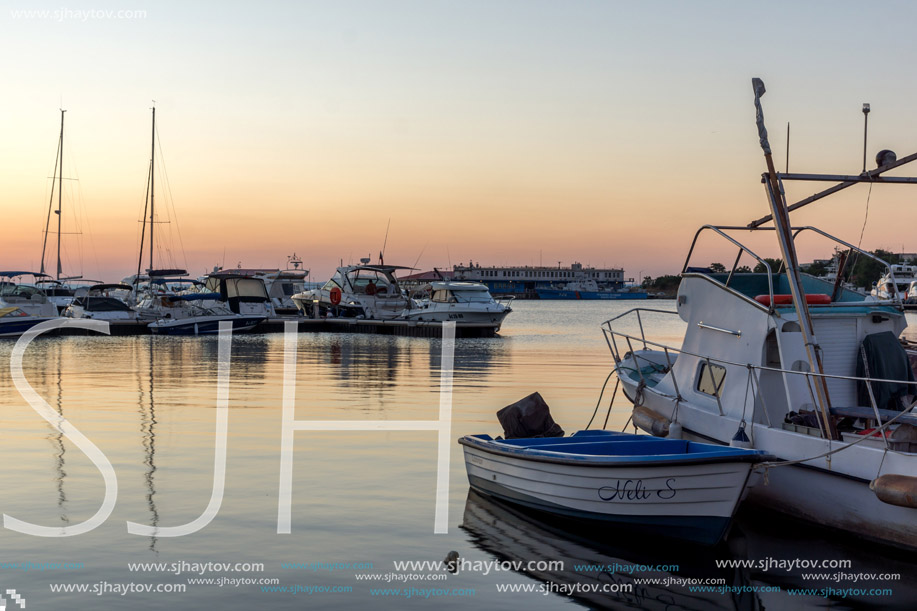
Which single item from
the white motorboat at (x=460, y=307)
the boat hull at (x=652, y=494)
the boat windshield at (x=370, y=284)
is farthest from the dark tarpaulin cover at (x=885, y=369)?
the boat windshield at (x=370, y=284)

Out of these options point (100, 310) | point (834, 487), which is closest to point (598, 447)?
point (834, 487)

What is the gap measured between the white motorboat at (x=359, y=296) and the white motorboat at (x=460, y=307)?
348cm

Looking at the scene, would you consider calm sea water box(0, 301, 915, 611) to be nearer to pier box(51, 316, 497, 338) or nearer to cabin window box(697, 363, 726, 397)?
cabin window box(697, 363, 726, 397)

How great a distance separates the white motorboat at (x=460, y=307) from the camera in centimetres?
5884

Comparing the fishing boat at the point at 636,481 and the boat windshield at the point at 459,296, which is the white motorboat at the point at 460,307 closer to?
the boat windshield at the point at 459,296

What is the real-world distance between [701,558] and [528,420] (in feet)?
16.0

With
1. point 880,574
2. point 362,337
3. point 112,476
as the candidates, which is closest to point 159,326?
point 362,337

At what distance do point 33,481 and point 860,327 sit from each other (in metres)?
13.2

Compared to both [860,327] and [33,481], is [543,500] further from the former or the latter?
[33,481]

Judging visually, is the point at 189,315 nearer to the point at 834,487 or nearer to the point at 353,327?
the point at 353,327

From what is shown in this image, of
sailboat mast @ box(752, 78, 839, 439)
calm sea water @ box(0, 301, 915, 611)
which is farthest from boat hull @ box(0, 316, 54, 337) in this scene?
sailboat mast @ box(752, 78, 839, 439)

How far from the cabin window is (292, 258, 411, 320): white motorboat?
49.2 m

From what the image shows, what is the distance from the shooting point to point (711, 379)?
15.1m

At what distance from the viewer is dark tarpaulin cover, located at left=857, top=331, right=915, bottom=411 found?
13930 mm
